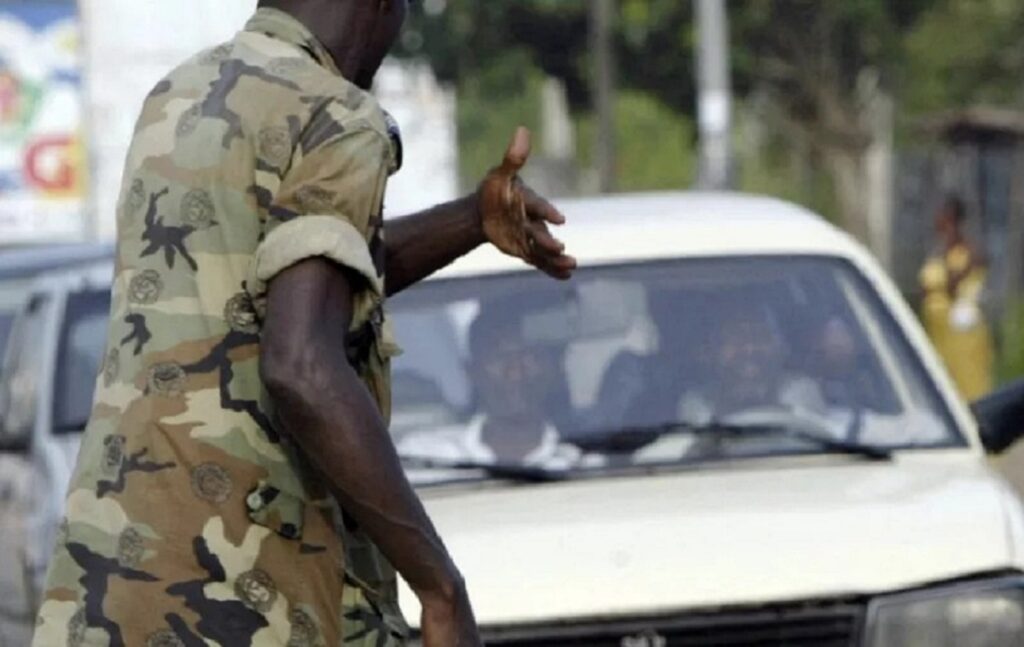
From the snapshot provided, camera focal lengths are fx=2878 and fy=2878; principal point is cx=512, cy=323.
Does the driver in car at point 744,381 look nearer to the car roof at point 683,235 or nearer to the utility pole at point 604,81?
the car roof at point 683,235

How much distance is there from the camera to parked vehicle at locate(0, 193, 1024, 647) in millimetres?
4746

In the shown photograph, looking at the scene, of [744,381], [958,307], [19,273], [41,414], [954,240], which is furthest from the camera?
[954,240]

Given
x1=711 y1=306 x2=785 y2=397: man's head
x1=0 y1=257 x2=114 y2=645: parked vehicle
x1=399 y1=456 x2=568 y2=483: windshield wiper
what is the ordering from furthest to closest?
1. x1=0 y1=257 x2=114 y2=645: parked vehicle
2. x1=711 y1=306 x2=785 y2=397: man's head
3. x1=399 y1=456 x2=568 y2=483: windshield wiper

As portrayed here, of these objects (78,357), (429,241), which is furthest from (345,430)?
(78,357)

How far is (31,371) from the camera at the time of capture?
27.8 ft

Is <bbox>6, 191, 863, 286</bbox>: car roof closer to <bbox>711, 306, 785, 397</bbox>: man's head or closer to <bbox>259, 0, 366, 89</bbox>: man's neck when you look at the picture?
<bbox>711, 306, 785, 397</bbox>: man's head

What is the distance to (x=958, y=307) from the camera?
692 inches

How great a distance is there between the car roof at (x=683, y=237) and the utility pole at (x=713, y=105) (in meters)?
14.7

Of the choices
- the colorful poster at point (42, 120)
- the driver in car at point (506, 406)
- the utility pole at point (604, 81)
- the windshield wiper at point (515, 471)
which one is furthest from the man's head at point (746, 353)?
the colorful poster at point (42, 120)

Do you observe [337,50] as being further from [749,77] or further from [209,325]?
[749,77]

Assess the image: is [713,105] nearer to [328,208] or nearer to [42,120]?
[42,120]

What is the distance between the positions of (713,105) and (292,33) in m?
18.8

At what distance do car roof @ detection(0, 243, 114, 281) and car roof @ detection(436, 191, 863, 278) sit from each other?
13.6ft

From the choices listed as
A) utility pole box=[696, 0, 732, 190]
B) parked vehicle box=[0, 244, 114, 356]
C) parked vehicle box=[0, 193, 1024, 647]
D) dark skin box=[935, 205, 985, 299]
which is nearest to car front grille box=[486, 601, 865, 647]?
parked vehicle box=[0, 193, 1024, 647]
